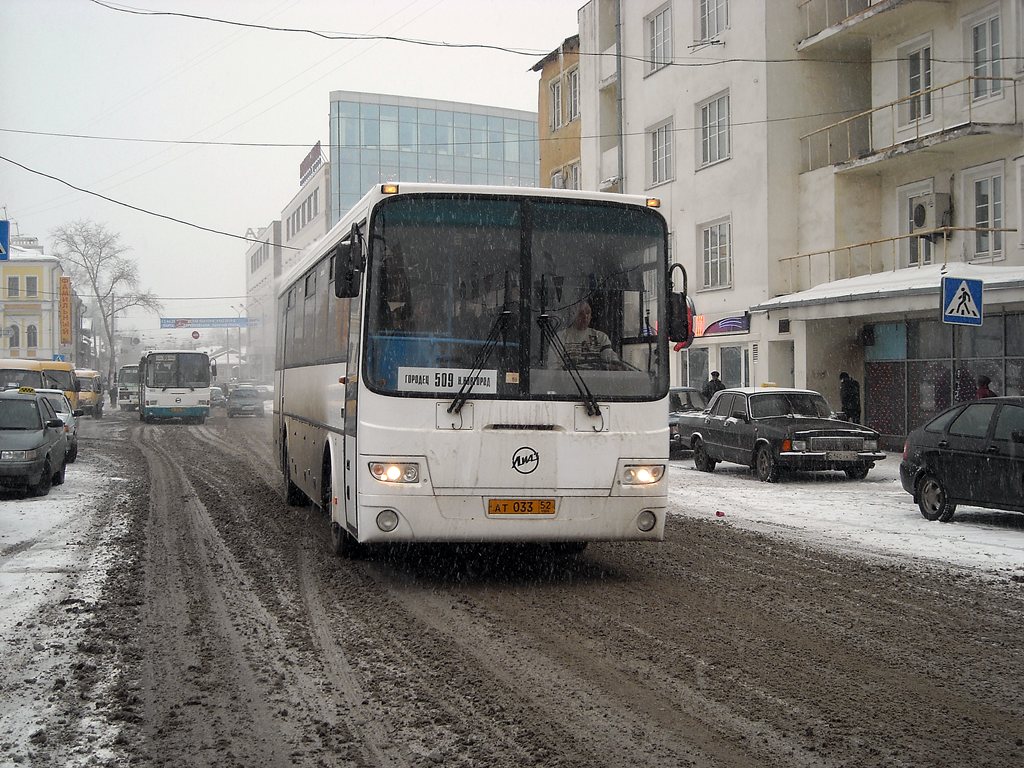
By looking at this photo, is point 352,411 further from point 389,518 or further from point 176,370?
point 176,370

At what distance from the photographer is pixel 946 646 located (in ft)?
21.8

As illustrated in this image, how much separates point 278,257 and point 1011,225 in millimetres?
87936

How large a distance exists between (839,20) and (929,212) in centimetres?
644

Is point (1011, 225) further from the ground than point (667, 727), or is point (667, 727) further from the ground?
point (1011, 225)

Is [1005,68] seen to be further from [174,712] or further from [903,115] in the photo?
[174,712]

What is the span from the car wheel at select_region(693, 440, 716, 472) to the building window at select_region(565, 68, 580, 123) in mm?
21092

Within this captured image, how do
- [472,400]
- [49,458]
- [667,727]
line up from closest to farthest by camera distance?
[667,727], [472,400], [49,458]

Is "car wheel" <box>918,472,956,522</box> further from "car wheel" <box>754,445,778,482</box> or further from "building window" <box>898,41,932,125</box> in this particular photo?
"building window" <box>898,41,932,125</box>

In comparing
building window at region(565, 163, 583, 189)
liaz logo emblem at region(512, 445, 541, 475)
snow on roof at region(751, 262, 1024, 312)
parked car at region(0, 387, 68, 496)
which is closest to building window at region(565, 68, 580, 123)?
building window at region(565, 163, 583, 189)

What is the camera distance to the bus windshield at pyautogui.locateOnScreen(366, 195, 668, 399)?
27.0 ft

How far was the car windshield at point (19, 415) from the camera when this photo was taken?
52.7ft

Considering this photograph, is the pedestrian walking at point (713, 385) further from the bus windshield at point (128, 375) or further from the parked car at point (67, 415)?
the bus windshield at point (128, 375)

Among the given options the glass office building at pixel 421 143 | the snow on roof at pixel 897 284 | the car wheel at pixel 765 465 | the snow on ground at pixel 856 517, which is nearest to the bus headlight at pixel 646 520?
the snow on ground at pixel 856 517

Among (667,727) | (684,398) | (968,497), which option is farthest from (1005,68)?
(667,727)
